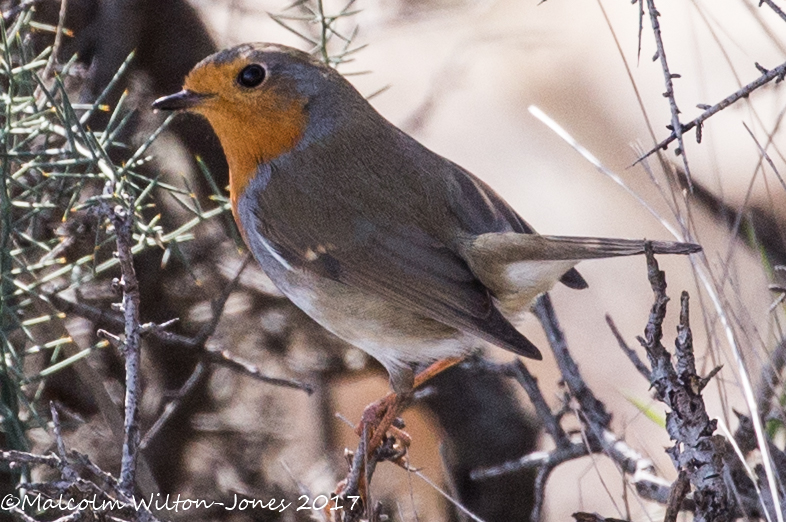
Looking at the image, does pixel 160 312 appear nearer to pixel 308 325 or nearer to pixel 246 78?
pixel 308 325

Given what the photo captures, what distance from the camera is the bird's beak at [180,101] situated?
257 centimetres

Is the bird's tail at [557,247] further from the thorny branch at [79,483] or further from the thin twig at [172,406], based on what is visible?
the thorny branch at [79,483]

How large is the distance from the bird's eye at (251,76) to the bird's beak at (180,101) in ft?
0.33

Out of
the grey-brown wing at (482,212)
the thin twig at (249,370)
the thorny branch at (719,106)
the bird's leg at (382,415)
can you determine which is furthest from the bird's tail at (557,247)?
the thin twig at (249,370)

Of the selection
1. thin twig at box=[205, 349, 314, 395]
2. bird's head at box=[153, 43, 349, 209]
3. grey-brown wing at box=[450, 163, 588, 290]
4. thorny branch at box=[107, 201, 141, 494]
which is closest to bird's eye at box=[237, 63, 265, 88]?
bird's head at box=[153, 43, 349, 209]

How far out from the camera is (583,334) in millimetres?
4320

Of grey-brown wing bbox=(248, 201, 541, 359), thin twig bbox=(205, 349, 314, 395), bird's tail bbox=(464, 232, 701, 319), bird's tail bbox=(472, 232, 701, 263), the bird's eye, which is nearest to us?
bird's tail bbox=(472, 232, 701, 263)

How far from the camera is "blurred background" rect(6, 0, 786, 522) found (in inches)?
130

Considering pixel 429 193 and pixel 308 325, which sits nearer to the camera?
pixel 429 193

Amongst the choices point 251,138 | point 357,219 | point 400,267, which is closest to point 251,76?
point 251,138

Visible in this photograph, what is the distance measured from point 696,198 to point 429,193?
1526mm

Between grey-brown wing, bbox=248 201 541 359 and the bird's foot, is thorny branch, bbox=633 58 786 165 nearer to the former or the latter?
grey-brown wing, bbox=248 201 541 359

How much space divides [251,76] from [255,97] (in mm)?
56

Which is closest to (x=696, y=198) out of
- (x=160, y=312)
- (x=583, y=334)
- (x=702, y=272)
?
(x=583, y=334)
